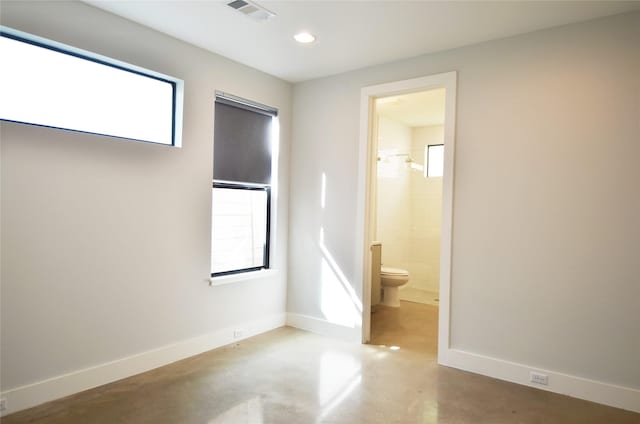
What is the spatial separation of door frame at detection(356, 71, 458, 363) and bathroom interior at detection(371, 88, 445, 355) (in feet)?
4.16

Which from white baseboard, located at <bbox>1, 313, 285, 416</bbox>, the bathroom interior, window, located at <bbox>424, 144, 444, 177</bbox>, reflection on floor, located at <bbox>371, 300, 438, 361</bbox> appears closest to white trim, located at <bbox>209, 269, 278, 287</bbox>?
white baseboard, located at <bbox>1, 313, 285, 416</bbox>

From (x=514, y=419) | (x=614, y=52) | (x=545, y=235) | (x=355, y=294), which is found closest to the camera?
(x=514, y=419)

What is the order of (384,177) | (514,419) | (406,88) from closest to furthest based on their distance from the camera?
(514,419) → (406,88) → (384,177)

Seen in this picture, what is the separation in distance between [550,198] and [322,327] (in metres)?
2.40

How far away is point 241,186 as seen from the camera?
12.9 feet

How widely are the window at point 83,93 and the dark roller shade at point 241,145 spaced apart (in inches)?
18.0

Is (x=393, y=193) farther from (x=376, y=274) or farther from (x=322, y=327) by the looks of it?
(x=322, y=327)

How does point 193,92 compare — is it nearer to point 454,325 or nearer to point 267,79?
point 267,79

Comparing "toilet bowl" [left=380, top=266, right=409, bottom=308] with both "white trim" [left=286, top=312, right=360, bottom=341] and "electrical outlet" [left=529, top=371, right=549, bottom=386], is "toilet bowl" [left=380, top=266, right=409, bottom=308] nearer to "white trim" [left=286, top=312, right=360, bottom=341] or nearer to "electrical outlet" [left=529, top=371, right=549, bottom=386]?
"white trim" [left=286, top=312, right=360, bottom=341]

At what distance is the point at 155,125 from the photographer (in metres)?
3.19

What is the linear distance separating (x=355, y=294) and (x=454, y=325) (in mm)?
972

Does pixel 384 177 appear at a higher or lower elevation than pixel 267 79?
lower

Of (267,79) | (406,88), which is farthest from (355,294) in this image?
(267,79)

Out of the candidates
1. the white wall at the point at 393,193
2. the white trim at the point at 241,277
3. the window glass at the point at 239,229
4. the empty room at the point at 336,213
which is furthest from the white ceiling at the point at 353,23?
the white wall at the point at 393,193
